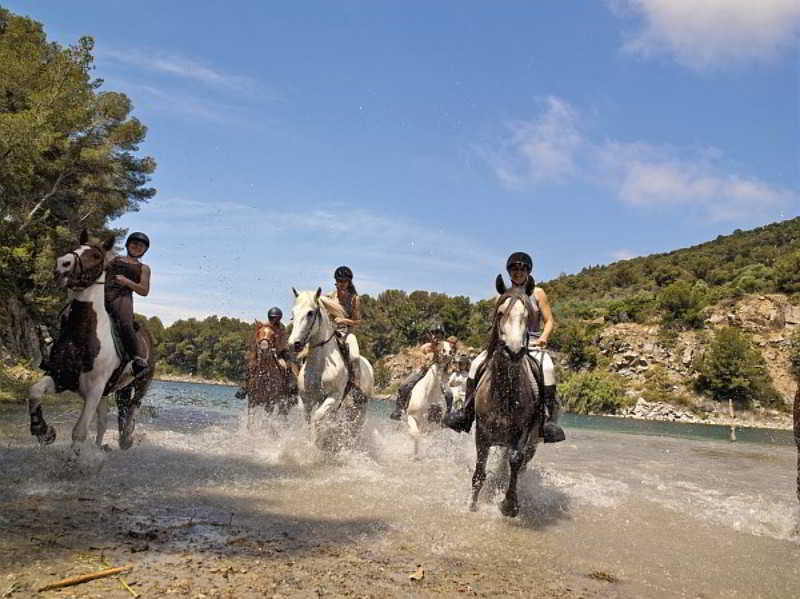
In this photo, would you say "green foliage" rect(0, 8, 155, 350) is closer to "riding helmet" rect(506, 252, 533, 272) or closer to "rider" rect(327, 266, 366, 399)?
"rider" rect(327, 266, 366, 399)

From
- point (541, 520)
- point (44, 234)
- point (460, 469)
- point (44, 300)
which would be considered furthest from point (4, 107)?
point (541, 520)

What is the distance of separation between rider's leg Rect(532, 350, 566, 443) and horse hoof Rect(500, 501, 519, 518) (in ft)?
3.27

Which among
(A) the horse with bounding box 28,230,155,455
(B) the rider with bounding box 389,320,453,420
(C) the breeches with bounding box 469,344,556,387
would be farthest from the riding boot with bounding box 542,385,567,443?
(A) the horse with bounding box 28,230,155,455

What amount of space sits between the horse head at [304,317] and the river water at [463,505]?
2121mm

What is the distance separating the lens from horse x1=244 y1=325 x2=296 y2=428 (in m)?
14.6

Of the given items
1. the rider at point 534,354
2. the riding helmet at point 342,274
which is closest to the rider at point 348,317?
the riding helmet at point 342,274

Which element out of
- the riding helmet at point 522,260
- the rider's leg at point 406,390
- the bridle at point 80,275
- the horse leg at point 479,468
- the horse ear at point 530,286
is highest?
the riding helmet at point 522,260

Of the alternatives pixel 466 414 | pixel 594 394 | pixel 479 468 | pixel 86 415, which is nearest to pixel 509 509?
pixel 479 468

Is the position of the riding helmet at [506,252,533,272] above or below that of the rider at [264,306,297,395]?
above

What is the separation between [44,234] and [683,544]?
29400 millimetres

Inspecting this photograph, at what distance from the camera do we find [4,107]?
980 inches

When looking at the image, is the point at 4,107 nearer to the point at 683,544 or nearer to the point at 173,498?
the point at 173,498

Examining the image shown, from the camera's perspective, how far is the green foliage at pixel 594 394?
235ft

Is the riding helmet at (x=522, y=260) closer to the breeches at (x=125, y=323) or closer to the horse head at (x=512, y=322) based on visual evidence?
the horse head at (x=512, y=322)
